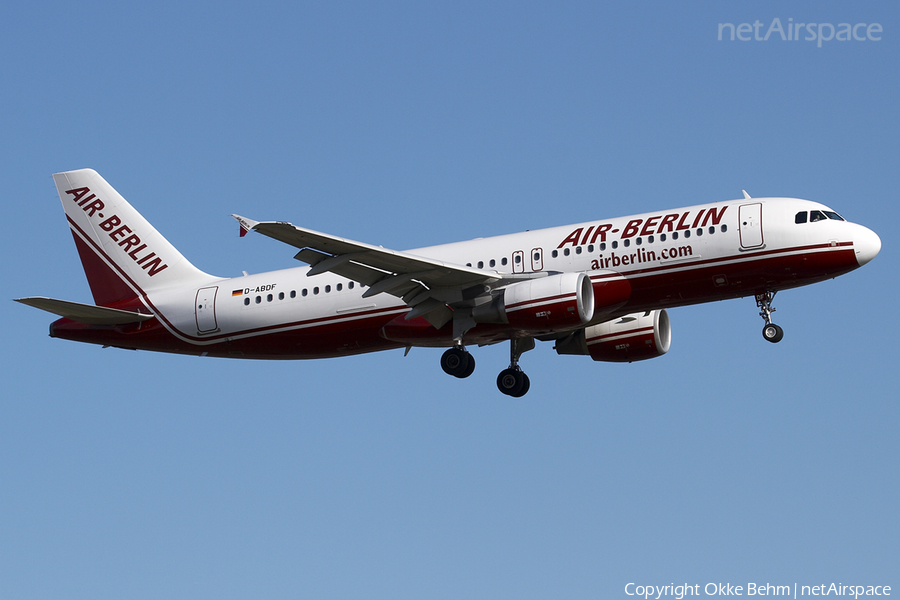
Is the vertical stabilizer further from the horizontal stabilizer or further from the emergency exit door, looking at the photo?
the horizontal stabilizer

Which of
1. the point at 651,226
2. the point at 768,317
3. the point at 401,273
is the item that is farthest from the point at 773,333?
the point at 401,273

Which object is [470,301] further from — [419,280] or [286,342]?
[286,342]

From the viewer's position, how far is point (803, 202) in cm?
3506

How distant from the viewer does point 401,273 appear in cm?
3506

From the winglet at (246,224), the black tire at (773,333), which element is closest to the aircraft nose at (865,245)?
the black tire at (773,333)

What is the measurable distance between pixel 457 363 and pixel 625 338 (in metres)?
6.49

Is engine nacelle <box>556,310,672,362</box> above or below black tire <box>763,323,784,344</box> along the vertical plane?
above

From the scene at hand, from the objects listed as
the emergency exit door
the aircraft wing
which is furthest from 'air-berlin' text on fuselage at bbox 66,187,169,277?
the aircraft wing

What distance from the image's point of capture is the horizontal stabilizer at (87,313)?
124ft

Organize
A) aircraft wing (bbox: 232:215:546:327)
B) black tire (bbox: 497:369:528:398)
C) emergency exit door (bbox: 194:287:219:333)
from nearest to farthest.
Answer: aircraft wing (bbox: 232:215:546:327)
black tire (bbox: 497:369:528:398)
emergency exit door (bbox: 194:287:219:333)

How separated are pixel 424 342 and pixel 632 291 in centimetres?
661

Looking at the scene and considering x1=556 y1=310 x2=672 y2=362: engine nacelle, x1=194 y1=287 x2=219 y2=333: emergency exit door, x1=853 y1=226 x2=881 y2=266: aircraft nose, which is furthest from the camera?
x1=556 y1=310 x2=672 y2=362: engine nacelle

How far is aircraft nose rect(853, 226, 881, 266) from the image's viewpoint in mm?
34125

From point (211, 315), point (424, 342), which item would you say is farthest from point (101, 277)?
point (424, 342)
